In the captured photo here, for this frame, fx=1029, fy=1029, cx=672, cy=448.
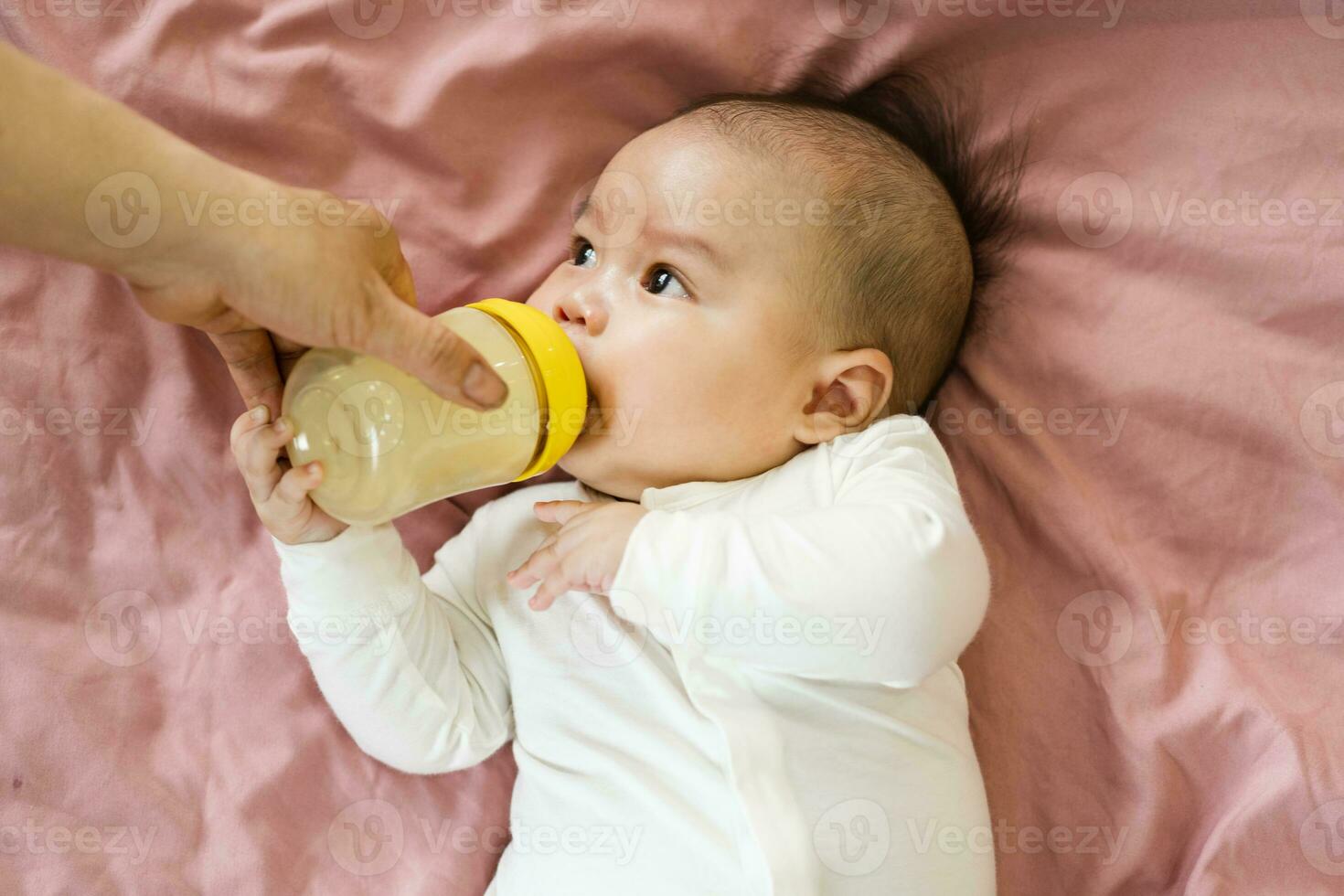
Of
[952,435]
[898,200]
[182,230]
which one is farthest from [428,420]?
[952,435]

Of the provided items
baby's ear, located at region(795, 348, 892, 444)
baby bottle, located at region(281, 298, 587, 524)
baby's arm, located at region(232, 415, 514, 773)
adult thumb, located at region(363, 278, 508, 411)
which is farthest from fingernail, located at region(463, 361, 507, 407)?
baby's ear, located at region(795, 348, 892, 444)

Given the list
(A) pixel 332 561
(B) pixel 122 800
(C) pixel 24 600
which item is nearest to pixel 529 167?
(A) pixel 332 561

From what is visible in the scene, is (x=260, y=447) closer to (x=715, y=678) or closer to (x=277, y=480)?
(x=277, y=480)

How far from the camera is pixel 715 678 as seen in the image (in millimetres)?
1255

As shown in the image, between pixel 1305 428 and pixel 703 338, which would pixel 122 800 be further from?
pixel 1305 428

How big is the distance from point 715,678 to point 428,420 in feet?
1.52

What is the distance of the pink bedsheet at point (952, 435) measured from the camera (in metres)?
1.39

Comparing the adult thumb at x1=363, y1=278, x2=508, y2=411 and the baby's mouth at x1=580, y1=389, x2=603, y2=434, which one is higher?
the adult thumb at x1=363, y1=278, x2=508, y2=411

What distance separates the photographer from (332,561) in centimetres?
134

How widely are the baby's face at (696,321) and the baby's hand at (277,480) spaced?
343 millimetres

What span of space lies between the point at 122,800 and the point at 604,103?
1.19 metres


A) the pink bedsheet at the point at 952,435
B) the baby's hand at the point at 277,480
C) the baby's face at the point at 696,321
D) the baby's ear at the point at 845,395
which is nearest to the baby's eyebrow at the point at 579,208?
the pink bedsheet at the point at 952,435

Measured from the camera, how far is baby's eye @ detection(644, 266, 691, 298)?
1.33m

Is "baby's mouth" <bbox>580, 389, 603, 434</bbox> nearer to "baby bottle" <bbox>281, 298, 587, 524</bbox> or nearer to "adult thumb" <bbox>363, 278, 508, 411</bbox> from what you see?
"baby bottle" <bbox>281, 298, 587, 524</bbox>
